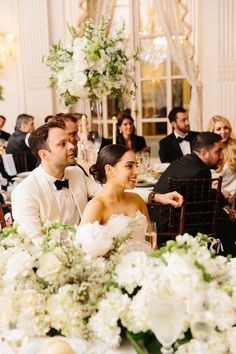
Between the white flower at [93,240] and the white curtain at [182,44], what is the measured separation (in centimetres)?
590

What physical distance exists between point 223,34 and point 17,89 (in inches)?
141

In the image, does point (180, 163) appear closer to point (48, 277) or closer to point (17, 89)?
point (48, 277)

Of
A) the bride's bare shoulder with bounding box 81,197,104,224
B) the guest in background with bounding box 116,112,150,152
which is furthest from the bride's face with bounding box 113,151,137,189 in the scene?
the guest in background with bounding box 116,112,150,152

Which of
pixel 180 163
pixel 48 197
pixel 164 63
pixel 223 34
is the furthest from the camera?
Answer: pixel 164 63

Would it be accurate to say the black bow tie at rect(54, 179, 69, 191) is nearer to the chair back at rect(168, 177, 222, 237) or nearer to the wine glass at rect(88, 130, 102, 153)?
the chair back at rect(168, 177, 222, 237)

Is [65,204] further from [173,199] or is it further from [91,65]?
[91,65]

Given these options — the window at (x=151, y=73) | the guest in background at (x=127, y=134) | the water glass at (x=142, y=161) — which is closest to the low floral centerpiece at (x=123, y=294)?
the water glass at (x=142, y=161)

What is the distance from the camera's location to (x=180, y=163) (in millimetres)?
3803

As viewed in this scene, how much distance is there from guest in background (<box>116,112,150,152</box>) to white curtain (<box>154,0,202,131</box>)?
Answer: 1.46 metres

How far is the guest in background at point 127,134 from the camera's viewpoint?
20.0 feet

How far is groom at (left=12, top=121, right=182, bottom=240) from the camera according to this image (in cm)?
279

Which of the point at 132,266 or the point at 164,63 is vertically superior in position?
the point at 164,63

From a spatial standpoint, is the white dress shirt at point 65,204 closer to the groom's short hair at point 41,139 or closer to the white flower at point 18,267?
the groom's short hair at point 41,139

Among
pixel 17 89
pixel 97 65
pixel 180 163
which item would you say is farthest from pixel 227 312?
pixel 17 89
